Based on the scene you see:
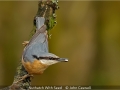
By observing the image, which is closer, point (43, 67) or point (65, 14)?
point (43, 67)

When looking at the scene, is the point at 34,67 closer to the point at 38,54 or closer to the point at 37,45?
the point at 38,54

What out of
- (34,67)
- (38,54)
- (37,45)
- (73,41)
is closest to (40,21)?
(37,45)

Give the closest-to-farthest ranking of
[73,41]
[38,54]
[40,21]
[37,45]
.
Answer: [38,54]
[37,45]
[40,21]
[73,41]

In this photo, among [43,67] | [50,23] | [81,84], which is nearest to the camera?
[43,67]

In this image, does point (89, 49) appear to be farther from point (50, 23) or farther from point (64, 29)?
point (50, 23)

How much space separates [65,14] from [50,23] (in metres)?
1.11

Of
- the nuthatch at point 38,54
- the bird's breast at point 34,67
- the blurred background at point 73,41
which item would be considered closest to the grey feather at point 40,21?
the nuthatch at point 38,54

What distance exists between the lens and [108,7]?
7098 mm

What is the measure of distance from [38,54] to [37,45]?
0.31 meters

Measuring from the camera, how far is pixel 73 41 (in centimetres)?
693

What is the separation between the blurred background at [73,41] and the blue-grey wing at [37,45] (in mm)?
1024

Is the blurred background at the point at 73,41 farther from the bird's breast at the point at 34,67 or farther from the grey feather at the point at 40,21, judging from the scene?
the bird's breast at the point at 34,67

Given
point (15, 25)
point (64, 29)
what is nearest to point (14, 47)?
point (15, 25)

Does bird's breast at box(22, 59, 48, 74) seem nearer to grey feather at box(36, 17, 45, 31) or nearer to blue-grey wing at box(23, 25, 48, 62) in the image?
blue-grey wing at box(23, 25, 48, 62)
